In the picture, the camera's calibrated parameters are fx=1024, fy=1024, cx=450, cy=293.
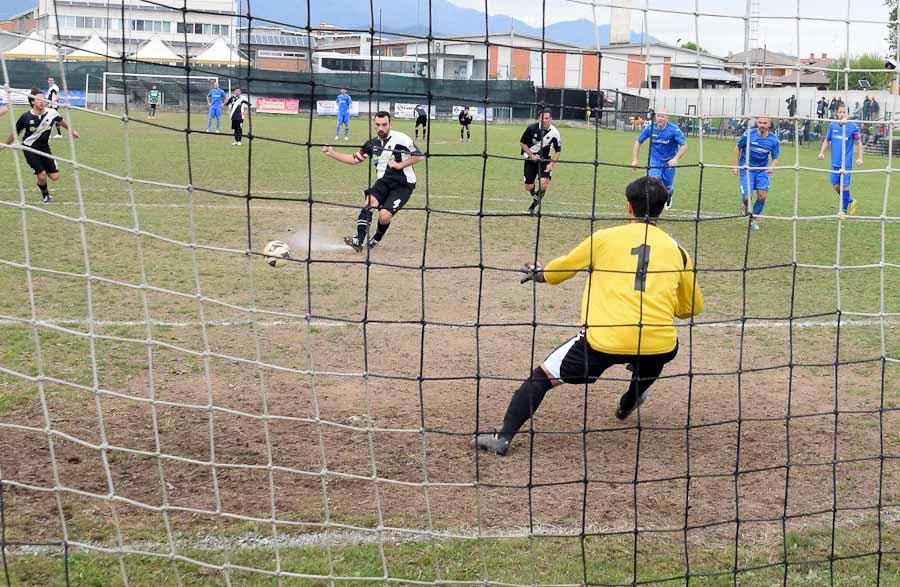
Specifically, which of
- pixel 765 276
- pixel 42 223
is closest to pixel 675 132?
pixel 765 276

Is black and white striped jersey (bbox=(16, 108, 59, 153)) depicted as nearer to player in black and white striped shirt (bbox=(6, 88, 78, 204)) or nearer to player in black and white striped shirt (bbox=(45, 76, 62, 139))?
player in black and white striped shirt (bbox=(6, 88, 78, 204))

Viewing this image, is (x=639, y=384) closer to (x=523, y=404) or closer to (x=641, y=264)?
(x=523, y=404)

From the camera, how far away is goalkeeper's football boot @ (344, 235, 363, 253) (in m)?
13.2

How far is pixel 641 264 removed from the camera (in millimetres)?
5629

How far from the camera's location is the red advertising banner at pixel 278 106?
1823 inches

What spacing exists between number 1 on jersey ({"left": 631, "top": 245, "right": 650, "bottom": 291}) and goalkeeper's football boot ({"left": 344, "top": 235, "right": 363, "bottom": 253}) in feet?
25.6

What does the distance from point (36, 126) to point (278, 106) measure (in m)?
31.4

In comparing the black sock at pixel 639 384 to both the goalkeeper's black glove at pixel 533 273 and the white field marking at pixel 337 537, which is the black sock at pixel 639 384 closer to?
the goalkeeper's black glove at pixel 533 273

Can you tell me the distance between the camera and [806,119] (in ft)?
→ 16.7

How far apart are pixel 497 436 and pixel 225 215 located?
10.7m

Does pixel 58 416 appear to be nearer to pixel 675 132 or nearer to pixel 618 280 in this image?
pixel 618 280

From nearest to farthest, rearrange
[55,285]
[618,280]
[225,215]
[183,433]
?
[618,280] < [183,433] < [55,285] < [225,215]

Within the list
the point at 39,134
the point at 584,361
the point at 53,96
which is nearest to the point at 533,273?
the point at 584,361

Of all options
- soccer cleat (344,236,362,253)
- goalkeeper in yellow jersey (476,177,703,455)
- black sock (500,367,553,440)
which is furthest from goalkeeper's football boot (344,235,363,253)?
goalkeeper in yellow jersey (476,177,703,455)
